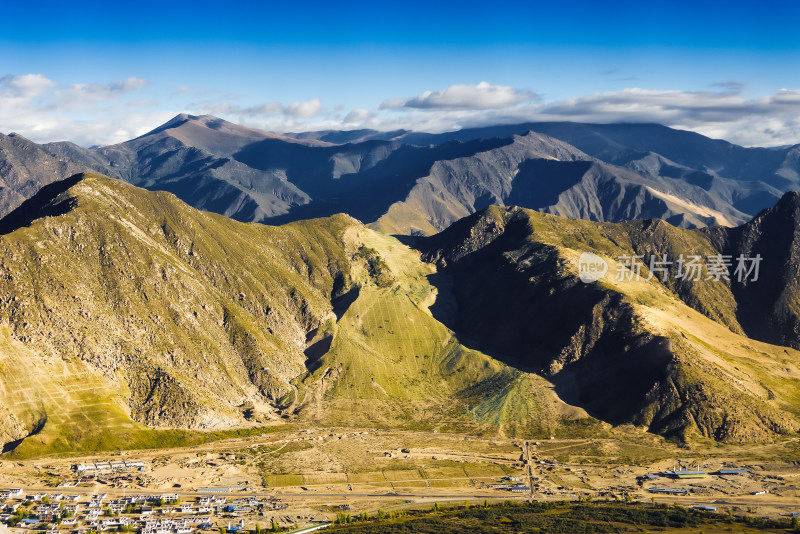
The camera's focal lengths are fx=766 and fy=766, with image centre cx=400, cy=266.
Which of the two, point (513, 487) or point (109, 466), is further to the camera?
point (513, 487)

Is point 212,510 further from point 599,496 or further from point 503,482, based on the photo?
point 599,496

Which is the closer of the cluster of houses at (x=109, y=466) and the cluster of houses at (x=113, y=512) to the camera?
the cluster of houses at (x=113, y=512)

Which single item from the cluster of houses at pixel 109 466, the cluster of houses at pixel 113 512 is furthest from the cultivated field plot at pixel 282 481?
the cluster of houses at pixel 109 466

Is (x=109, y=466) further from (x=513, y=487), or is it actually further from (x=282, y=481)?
(x=513, y=487)

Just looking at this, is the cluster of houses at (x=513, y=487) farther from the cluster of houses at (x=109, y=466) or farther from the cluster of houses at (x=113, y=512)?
the cluster of houses at (x=109, y=466)

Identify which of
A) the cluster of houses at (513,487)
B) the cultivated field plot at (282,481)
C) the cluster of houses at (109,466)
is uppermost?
the cluster of houses at (109,466)

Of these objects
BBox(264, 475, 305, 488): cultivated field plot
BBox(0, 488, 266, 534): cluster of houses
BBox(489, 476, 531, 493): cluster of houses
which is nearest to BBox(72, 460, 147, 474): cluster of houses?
BBox(0, 488, 266, 534): cluster of houses

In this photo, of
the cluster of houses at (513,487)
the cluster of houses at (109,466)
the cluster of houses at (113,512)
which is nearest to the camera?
Result: the cluster of houses at (113,512)

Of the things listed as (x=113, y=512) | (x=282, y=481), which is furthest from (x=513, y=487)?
(x=113, y=512)

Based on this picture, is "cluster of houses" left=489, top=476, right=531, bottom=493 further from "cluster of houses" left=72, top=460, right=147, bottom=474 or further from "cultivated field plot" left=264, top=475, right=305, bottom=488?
"cluster of houses" left=72, top=460, right=147, bottom=474
